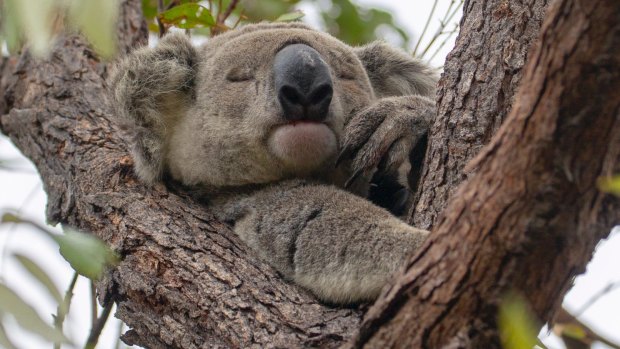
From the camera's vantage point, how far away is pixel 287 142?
9.59 feet

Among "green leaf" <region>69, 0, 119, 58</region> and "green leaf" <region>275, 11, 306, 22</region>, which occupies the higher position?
"green leaf" <region>275, 11, 306, 22</region>

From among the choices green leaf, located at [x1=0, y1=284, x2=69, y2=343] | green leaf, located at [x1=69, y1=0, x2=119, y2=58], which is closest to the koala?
green leaf, located at [x1=0, y1=284, x2=69, y2=343]

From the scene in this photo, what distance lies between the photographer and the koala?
2.68 meters

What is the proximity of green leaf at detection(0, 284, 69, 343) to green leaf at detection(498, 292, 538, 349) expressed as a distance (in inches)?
33.6

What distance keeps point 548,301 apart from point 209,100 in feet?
6.34

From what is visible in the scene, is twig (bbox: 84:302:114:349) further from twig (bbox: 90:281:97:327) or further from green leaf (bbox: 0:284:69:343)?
green leaf (bbox: 0:284:69:343)

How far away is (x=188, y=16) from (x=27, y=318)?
8.71 feet

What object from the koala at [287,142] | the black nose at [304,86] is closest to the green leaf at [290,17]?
the koala at [287,142]

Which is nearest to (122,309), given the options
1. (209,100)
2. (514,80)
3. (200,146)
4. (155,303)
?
(155,303)

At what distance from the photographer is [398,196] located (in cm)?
317

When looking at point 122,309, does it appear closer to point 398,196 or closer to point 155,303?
point 155,303

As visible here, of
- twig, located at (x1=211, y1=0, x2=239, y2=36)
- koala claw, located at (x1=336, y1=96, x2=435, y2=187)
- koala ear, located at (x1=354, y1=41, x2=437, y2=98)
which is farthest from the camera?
twig, located at (x1=211, y1=0, x2=239, y2=36)

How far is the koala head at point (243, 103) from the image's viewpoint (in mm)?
2916

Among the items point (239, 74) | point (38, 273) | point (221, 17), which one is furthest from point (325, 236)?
point (221, 17)
